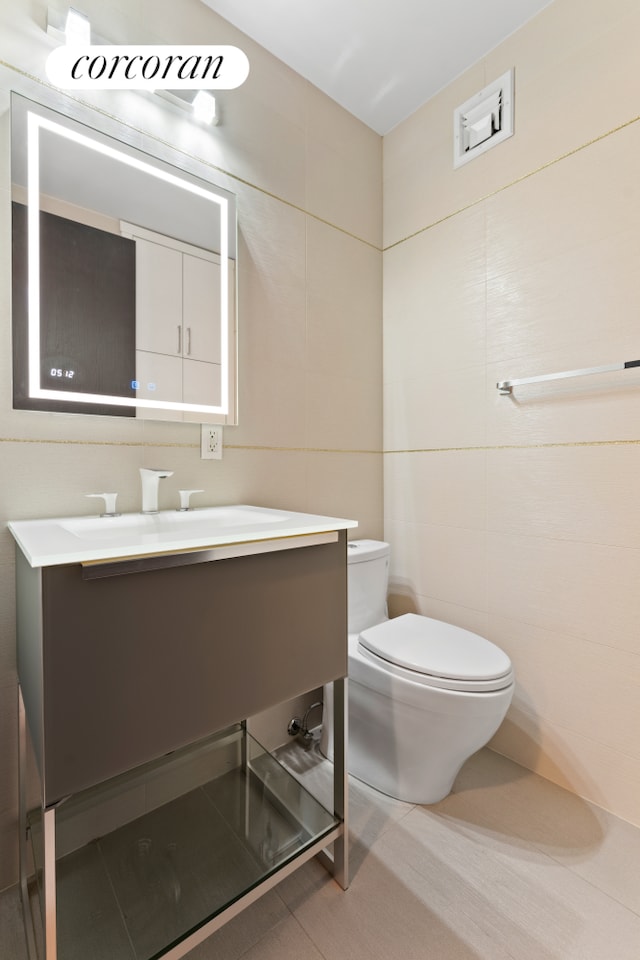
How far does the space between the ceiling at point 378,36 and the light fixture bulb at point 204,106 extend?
1.02 feet

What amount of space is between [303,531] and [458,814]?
1.02m

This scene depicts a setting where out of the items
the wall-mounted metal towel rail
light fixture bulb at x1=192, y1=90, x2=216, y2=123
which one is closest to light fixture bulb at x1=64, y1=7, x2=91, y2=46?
light fixture bulb at x1=192, y1=90, x2=216, y2=123

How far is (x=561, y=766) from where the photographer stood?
141 centimetres

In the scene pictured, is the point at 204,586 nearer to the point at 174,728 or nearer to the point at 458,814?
the point at 174,728

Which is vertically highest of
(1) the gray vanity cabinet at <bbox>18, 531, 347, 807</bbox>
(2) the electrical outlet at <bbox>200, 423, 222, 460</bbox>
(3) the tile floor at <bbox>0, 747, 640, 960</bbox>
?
(2) the electrical outlet at <bbox>200, 423, 222, 460</bbox>

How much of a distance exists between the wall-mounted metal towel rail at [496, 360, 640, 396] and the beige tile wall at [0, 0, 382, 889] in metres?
0.58

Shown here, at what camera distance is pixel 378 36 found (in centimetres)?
150

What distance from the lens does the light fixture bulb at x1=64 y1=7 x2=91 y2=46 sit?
1107 millimetres

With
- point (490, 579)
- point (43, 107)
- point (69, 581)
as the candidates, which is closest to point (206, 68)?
point (43, 107)

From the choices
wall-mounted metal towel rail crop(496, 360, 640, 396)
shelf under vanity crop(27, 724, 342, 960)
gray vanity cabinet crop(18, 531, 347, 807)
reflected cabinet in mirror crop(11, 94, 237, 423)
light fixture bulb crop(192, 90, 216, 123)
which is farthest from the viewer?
light fixture bulb crop(192, 90, 216, 123)

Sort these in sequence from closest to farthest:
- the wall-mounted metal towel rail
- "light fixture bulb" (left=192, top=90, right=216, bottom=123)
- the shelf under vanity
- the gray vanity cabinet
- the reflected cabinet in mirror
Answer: the gray vanity cabinet, the shelf under vanity, the reflected cabinet in mirror, the wall-mounted metal towel rail, "light fixture bulb" (left=192, top=90, right=216, bottom=123)

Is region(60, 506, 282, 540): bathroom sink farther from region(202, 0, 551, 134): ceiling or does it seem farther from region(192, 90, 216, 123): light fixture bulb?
region(202, 0, 551, 134): ceiling

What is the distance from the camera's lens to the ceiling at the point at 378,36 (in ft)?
4.61

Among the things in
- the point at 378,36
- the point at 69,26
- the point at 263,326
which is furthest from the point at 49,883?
the point at 378,36
